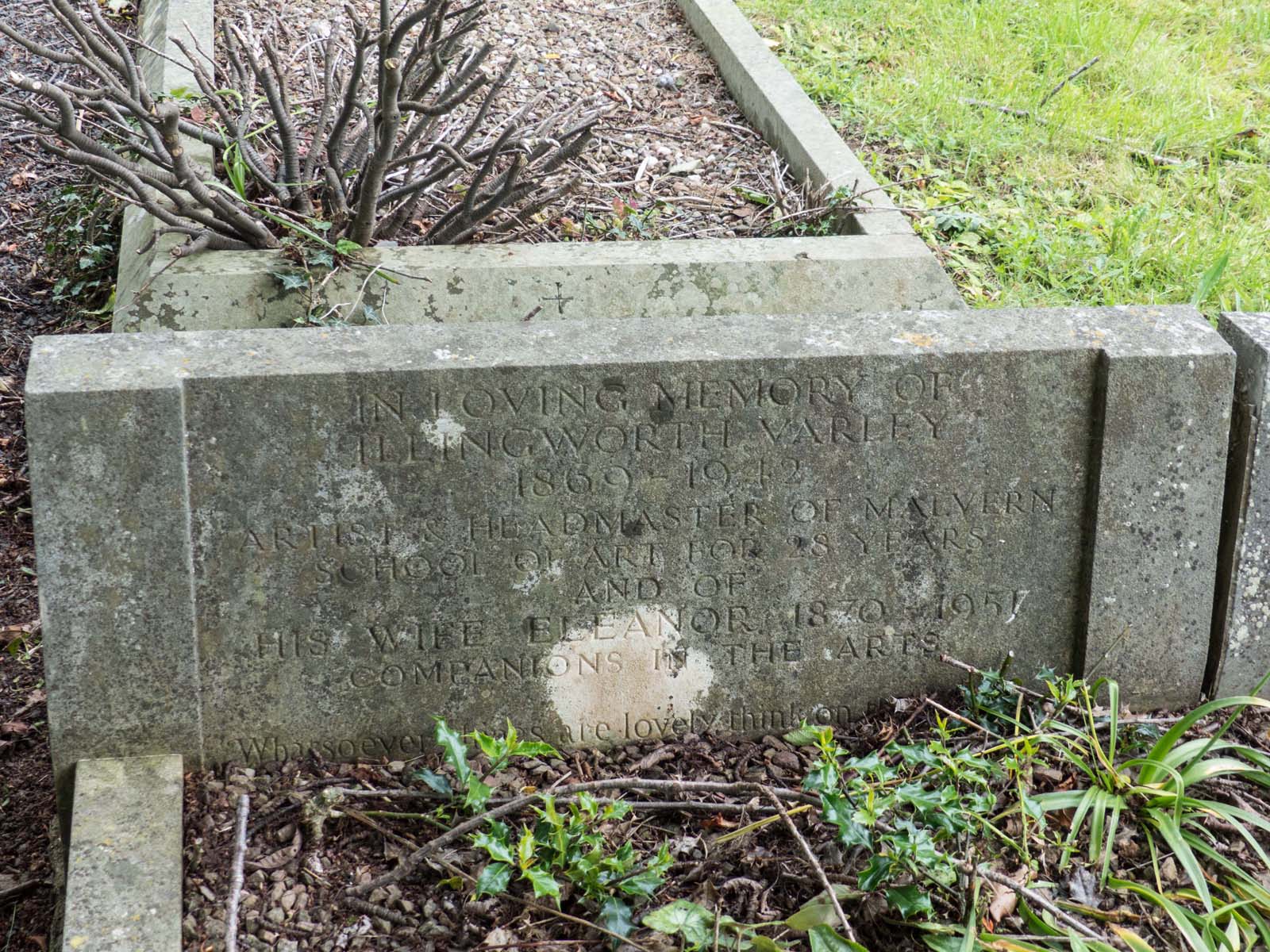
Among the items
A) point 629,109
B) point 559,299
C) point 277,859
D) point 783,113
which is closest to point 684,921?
point 277,859

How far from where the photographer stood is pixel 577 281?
3730mm

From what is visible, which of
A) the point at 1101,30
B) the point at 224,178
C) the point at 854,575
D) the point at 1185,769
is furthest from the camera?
the point at 1101,30

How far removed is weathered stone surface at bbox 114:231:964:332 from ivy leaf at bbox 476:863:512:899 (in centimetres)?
162

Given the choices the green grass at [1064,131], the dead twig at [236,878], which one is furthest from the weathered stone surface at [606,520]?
the green grass at [1064,131]

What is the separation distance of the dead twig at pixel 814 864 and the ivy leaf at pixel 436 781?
0.67 metres

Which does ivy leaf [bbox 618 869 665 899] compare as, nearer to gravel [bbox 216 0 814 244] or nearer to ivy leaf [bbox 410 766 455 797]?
ivy leaf [bbox 410 766 455 797]

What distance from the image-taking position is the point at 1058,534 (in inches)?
120

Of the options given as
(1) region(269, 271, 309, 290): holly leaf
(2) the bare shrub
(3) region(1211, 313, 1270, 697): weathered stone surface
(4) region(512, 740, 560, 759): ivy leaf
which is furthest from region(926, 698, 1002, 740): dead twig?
→ (1) region(269, 271, 309, 290): holly leaf

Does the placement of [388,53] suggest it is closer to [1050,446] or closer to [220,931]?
[1050,446]

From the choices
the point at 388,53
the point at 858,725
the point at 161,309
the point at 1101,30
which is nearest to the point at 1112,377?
the point at 858,725

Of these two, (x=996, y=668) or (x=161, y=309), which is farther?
(x=161, y=309)

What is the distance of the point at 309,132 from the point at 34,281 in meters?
1.26

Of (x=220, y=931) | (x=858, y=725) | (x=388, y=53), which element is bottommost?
(x=220, y=931)

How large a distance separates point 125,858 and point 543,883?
825mm
